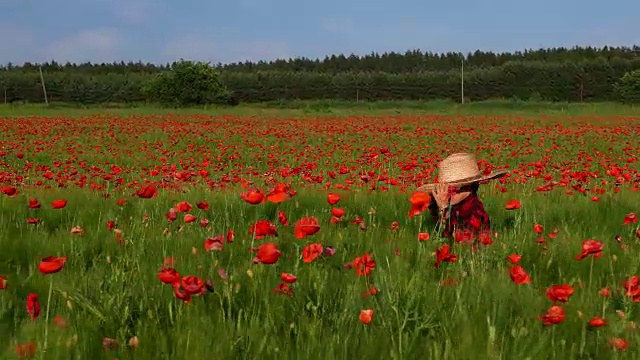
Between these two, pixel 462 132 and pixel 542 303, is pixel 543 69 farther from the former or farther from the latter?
pixel 542 303

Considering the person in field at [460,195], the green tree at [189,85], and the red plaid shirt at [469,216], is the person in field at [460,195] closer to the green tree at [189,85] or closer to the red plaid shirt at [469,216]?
the red plaid shirt at [469,216]

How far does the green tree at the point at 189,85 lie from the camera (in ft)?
193

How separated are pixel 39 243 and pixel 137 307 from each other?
1371mm

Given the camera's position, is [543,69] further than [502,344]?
Yes

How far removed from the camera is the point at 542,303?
1907mm

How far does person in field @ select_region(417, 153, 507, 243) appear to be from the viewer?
3.53 m

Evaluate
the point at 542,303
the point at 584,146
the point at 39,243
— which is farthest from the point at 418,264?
the point at 584,146

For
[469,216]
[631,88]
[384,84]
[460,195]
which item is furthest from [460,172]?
[384,84]

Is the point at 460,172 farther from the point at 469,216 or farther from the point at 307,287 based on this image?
the point at 307,287

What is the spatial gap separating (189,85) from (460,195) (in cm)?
5819

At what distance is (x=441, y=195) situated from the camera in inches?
139

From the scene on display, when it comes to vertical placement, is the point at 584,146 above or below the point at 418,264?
below

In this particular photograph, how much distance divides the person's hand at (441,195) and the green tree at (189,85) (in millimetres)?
57044

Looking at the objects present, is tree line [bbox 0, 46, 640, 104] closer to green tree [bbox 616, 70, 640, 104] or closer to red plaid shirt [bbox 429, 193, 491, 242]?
green tree [bbox 616, 70, 640, 104]
